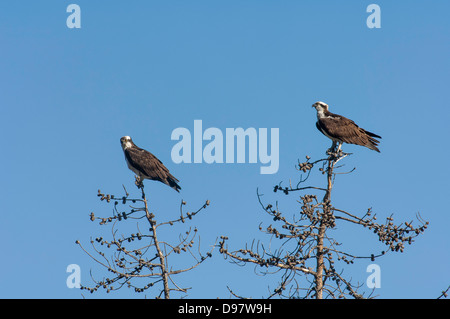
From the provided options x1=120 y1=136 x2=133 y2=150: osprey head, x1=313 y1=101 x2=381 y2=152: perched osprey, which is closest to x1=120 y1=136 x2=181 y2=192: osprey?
x1=120 y1=136 x2=133 y2=150: osprey head

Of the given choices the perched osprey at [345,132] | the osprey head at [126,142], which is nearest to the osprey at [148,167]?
the osprey head at [126,142]

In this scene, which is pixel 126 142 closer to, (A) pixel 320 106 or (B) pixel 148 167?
(B) pixel 148 167

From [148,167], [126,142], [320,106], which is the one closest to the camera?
[148,167]

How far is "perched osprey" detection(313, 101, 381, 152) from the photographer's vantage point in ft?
62.2

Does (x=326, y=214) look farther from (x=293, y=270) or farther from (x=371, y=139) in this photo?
(x=371, y=139)

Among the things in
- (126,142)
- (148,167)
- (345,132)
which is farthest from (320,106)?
(126,142)

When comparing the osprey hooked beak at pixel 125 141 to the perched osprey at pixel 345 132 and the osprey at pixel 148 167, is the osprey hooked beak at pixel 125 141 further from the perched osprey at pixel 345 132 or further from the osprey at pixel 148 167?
the perched osprey at pixel 345 132

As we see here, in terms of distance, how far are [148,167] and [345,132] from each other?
4891 mm

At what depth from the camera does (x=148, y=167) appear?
64.9 ft

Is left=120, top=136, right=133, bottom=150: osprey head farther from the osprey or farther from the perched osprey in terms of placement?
the perched osprey
